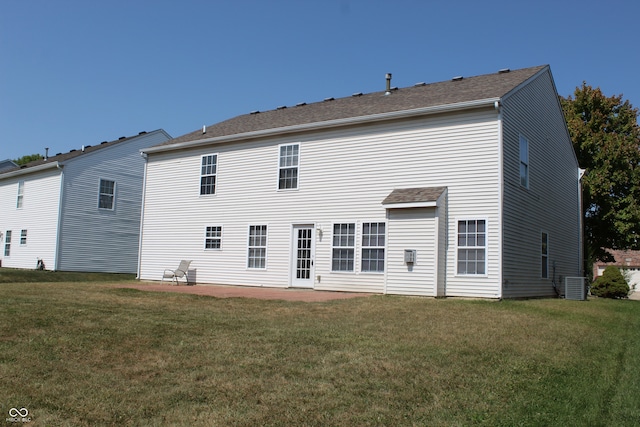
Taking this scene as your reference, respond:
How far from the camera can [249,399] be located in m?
5.02

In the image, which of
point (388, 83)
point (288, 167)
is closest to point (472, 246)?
point (288, 167)

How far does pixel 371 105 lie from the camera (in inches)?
684

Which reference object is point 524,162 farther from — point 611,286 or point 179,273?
point 179,273

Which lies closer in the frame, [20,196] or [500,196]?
[500,196]

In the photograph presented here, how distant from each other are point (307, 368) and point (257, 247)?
1205cm

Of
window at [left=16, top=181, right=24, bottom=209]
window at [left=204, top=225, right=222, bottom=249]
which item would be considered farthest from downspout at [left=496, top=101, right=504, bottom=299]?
window at [left=16, top=181, right=24, bottom=209]

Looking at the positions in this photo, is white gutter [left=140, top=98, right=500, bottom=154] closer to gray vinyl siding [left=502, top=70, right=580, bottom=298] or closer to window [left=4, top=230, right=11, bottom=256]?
gray vinyl siding [left=502, top=70, right=580, bottom=298]

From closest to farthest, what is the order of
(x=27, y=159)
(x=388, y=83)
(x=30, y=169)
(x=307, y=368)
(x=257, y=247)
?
(x=307, y=368), (x=257, y=247), (x=388, y=83), (x=30, y=169), (x=27, y=159)

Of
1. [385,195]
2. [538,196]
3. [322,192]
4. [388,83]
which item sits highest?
[388,83]

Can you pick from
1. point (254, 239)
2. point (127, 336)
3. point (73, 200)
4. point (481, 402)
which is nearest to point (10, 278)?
point (73, 200)

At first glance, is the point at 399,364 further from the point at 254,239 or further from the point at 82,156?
the point at 82,156

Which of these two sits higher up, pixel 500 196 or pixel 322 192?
pixel 322 192

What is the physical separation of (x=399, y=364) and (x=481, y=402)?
1265 millimetres

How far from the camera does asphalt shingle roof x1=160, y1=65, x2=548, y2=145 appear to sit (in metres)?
15.0
